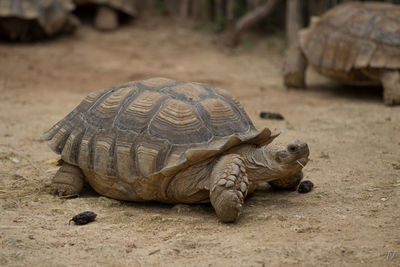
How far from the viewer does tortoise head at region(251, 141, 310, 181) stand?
3.34 m

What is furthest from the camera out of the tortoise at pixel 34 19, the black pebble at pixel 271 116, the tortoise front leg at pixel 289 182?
the tortoise at pixel 34 19

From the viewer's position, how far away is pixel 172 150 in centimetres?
341

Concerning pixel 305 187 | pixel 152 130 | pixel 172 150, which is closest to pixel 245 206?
pixel 305 187

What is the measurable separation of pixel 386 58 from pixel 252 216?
4.28 m

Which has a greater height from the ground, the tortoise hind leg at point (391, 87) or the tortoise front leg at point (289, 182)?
the tortoise front leg at point (289, 182)

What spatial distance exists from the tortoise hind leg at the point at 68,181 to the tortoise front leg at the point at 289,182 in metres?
1.43

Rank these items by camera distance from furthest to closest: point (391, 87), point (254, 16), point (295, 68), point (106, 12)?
point (106, 12), point (254, 16), point (295, 68), point (391, 87)

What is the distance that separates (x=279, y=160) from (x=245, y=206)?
0.41 m

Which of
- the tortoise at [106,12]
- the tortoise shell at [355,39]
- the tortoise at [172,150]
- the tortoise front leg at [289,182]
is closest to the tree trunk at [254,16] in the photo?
→ the tortoise shell at [355,39]

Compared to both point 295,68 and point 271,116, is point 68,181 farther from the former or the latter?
point 295,68

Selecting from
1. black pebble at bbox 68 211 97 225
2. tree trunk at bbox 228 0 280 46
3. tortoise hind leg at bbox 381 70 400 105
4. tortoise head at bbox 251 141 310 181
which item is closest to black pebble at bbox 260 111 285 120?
tortoise hind leg at bbox 381 70 400 105

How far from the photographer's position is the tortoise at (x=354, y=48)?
6789 mm

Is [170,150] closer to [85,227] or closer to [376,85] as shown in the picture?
[85,227]

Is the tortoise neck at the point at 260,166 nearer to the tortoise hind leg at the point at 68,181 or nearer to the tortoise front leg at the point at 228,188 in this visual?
the tortoise front leg at the point at 228,188
